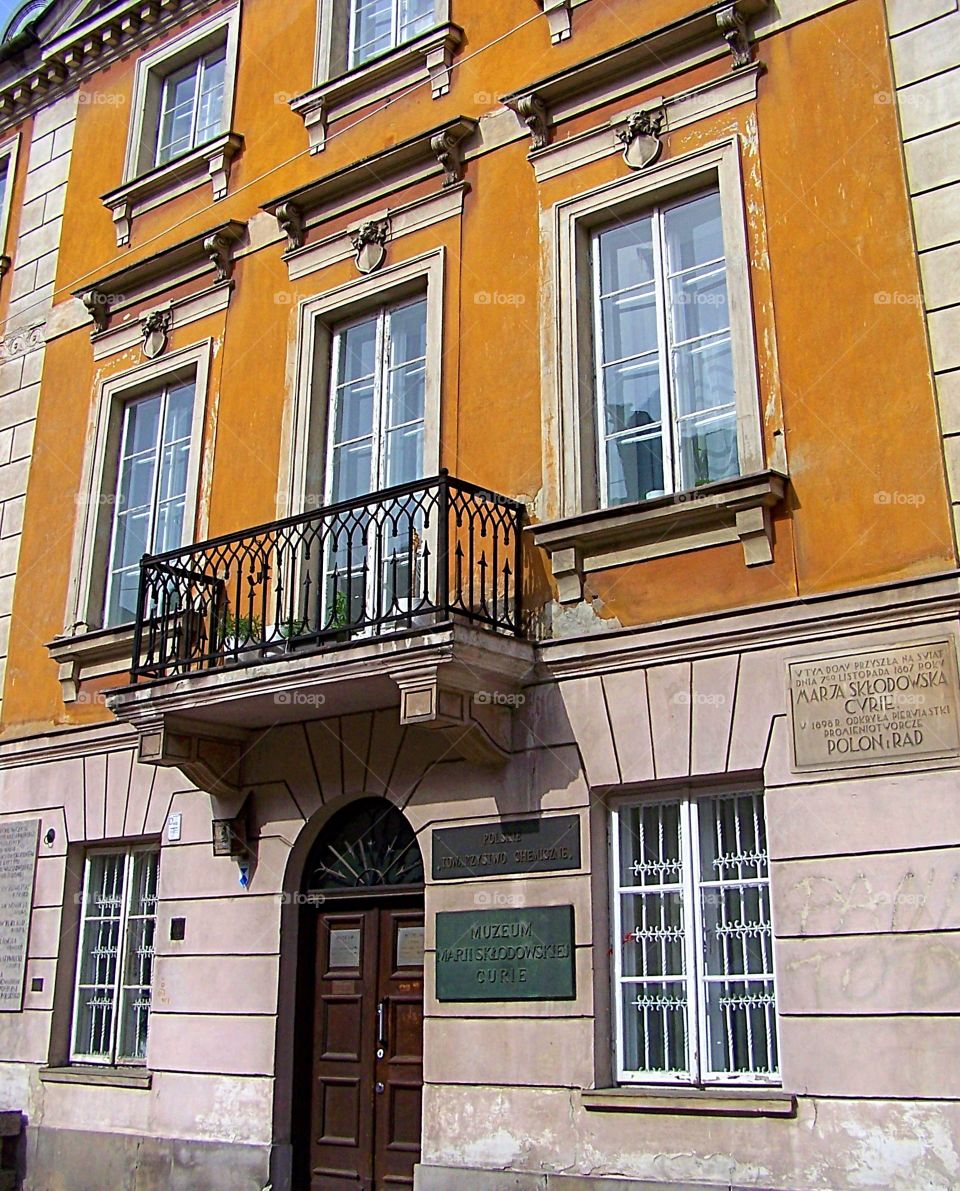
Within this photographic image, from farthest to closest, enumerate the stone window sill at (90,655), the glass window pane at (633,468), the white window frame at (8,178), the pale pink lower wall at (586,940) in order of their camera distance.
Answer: the white window frame at (8,178), the stone window sill at (90,655), the glass window pane at (633,468), the pale pink lower wall at (586,940)

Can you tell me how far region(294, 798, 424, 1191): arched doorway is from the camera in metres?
9.05

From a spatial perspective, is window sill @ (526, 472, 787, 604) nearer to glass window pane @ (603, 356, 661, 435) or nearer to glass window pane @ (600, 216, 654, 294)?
glass window pane @ (603, 356, 661, 435)

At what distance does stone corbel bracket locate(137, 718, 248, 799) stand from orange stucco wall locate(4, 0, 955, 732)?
187 centimetres

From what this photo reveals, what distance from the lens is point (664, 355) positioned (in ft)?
30.0

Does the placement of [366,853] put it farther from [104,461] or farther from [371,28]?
[371,28]

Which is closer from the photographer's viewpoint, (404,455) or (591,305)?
(591,305)

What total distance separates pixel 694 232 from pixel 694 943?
191 inches

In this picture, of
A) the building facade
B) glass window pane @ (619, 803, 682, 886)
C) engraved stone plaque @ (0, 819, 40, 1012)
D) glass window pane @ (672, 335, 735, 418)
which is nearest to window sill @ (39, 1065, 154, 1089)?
the building facade

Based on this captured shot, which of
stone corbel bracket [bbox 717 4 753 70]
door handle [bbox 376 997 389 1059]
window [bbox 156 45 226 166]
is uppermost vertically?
window [bbox 156 45 226 166]

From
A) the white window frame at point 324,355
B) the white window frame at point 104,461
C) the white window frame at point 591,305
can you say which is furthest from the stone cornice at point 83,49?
the white window frame at point 591,305

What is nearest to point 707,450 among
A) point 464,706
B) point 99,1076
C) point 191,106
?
point 464,706

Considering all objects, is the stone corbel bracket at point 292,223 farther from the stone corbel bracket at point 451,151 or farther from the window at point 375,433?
the stone corbel bracket at point 451,151

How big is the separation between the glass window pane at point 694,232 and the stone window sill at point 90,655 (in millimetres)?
5504

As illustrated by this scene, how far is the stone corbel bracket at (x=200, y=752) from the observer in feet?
32.4
